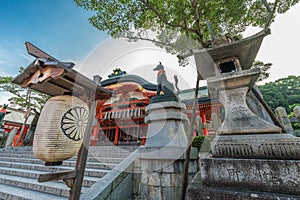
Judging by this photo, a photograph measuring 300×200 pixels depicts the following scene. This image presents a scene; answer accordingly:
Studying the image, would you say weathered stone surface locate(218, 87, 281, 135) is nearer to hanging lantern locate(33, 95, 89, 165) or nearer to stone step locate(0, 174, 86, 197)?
hanging lantern locate(33, 95, 89, 165)

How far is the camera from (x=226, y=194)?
1.36m

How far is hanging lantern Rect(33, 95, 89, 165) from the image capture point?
149cm

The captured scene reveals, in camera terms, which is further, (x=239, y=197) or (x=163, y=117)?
(x=163, y=117)

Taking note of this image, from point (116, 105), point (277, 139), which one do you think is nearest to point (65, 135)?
point (277, 139)

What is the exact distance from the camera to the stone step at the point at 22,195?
2568 millimetres

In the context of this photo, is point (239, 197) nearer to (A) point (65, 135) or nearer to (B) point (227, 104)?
(B) point (227, 104)

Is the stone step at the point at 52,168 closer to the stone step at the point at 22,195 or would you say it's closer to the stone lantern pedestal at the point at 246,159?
the stone step at the point at 22,195

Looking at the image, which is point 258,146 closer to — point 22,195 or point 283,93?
point 22,195

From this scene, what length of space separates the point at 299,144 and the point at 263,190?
0.62 metres

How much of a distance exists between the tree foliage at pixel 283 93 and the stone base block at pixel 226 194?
68.4 feet

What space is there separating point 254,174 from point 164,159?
1.43m

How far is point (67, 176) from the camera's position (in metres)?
1.76

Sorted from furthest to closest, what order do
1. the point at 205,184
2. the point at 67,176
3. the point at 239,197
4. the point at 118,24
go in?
the point at 118,24, the point at 67,176, the point at 205,184, the point at 239,197

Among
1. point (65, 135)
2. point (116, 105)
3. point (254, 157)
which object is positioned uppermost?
point (116, 105)
